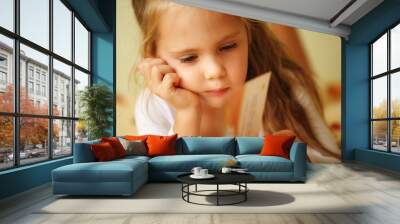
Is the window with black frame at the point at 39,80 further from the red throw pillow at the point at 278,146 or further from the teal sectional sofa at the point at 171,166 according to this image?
the red throw pillow at the point at 278,146

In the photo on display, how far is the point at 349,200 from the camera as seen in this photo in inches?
185

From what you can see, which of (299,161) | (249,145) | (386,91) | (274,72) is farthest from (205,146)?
(386,91)

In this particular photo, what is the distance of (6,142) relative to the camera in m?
4.96

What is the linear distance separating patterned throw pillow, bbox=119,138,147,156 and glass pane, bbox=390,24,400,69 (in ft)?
17.6

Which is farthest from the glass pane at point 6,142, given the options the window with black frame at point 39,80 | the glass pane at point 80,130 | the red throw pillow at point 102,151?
the glass pane at point 80,130

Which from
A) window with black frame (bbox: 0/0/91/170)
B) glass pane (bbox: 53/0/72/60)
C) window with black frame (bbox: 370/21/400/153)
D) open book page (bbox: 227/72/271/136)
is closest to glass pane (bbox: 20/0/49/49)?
window with black frame (bbox: 0/0/91/170)

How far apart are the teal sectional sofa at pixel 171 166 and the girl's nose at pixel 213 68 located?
1.97 metres

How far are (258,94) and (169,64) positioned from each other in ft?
7.01

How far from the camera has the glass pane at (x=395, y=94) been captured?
7.63 meters

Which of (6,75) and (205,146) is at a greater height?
(6,75)

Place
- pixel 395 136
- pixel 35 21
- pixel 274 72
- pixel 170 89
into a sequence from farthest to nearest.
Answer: pixel 274 72 < pixel 170 89 < pixel 395 136 < pixel 35 21

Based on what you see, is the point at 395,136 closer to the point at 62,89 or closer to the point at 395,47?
the point at 395,47

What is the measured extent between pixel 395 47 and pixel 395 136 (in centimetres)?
184

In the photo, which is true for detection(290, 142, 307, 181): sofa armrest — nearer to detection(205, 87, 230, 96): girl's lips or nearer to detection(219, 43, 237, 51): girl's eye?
detection(205, 87, 230, 96): girl's lips
